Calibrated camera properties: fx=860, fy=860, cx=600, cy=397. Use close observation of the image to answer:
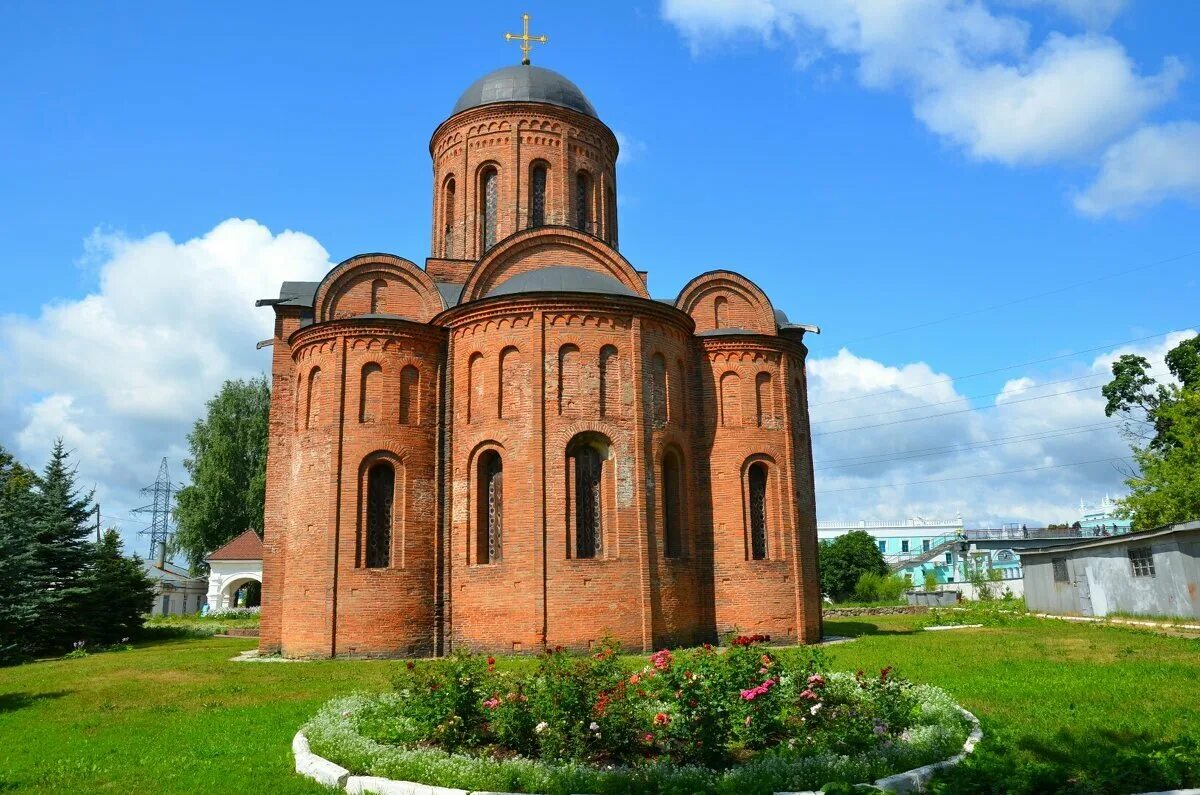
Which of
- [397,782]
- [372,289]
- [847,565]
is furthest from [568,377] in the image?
[847,565]

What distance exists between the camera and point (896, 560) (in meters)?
61.2

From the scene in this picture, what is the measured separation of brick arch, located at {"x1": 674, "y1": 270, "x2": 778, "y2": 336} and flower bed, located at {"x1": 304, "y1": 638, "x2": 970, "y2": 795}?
484 inches

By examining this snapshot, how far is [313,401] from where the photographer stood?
685 inches

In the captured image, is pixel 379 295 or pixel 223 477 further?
pixel 223 477

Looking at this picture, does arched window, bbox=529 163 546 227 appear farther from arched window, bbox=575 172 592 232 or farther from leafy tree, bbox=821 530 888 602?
leafy tree, bbox=821 530 888 602

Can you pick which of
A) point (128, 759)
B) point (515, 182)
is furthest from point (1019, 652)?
point (515, 182)

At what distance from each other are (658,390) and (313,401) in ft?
22.9

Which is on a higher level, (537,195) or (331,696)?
(537,195)

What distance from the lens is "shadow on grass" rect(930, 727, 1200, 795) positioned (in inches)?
224

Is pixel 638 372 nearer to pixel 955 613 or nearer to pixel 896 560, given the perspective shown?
pixel 955 613

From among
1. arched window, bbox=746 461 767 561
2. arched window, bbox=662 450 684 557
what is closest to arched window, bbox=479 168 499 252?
arched window, bbox=662 450 684 557

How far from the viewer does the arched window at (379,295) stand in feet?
61.9

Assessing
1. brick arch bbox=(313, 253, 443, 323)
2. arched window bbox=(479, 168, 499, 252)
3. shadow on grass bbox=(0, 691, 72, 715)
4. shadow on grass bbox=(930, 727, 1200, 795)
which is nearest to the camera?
shadow on grass bbox=(930, 727, 1200, 795)

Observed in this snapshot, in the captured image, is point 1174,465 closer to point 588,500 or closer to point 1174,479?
point 1174,479
